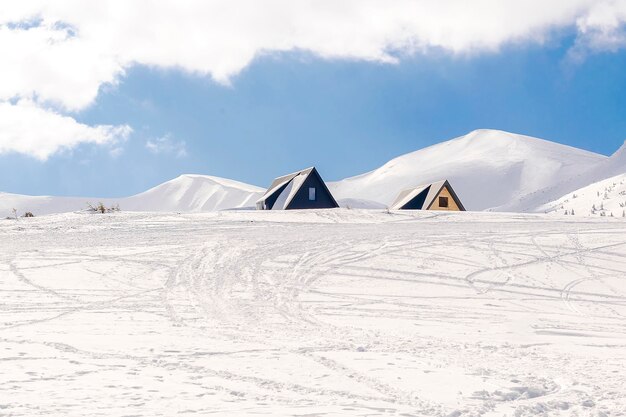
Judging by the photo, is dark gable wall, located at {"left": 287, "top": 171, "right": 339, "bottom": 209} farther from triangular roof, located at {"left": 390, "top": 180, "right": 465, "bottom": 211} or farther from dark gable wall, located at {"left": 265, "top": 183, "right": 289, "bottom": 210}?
triangular roof, located at {"left": 390, "top": 180, "right": 465, "bottom": 211}

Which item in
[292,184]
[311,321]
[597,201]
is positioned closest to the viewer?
[311,321]

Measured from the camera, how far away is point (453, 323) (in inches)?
488

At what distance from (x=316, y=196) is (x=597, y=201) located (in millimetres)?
70374

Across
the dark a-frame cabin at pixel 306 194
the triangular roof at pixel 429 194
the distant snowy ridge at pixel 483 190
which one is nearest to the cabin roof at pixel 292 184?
the dark a-frame cabin at pixel 306 194

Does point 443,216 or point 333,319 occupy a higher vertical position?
point 443,216

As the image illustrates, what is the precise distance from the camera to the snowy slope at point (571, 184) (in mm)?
143625

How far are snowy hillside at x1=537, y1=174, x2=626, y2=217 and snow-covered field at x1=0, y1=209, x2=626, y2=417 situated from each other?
222ft

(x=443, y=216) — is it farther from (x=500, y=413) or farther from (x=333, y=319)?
(x=500, y=413)

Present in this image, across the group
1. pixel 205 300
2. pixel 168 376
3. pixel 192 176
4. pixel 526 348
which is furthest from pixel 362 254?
pixel 192 176

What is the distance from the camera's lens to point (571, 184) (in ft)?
498

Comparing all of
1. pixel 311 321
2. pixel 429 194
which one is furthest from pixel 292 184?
pixel 311 321

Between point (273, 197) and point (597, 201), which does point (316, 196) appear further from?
point (597, 201)

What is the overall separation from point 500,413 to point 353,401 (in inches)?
58.1

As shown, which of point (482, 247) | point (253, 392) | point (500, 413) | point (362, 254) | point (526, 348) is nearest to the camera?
point (500, 413)
